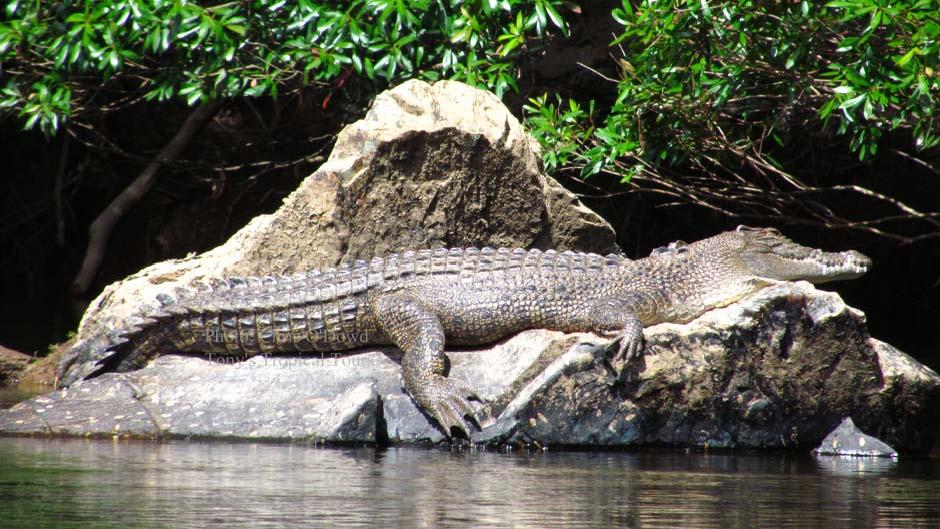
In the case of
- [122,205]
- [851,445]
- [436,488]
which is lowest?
[436,488]

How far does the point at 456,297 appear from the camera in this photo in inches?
300

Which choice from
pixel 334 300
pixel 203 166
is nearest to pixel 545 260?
pixel 334 300

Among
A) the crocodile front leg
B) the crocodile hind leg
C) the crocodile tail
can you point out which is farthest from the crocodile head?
the crocodile tail

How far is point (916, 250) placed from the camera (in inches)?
573

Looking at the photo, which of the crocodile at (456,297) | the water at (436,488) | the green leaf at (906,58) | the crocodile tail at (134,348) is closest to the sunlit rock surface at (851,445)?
the water at (436,488)

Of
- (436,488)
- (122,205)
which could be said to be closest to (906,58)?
(436,488)

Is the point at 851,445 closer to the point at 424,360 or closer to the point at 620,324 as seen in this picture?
the point at 620,324

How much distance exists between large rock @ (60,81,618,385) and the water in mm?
2016

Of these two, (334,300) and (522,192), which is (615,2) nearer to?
(522,192)

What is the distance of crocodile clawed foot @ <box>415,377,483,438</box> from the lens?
686 centimetres

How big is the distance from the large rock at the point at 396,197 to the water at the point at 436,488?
202 cm

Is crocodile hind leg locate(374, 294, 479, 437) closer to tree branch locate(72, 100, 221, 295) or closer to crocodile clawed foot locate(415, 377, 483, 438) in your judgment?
crocodile clawed foot locate(415, 377, 483, 438)

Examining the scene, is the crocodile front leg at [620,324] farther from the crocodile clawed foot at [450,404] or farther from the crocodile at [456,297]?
the crocodile clawed foot at [450,404]

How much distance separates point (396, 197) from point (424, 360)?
1702 mm
